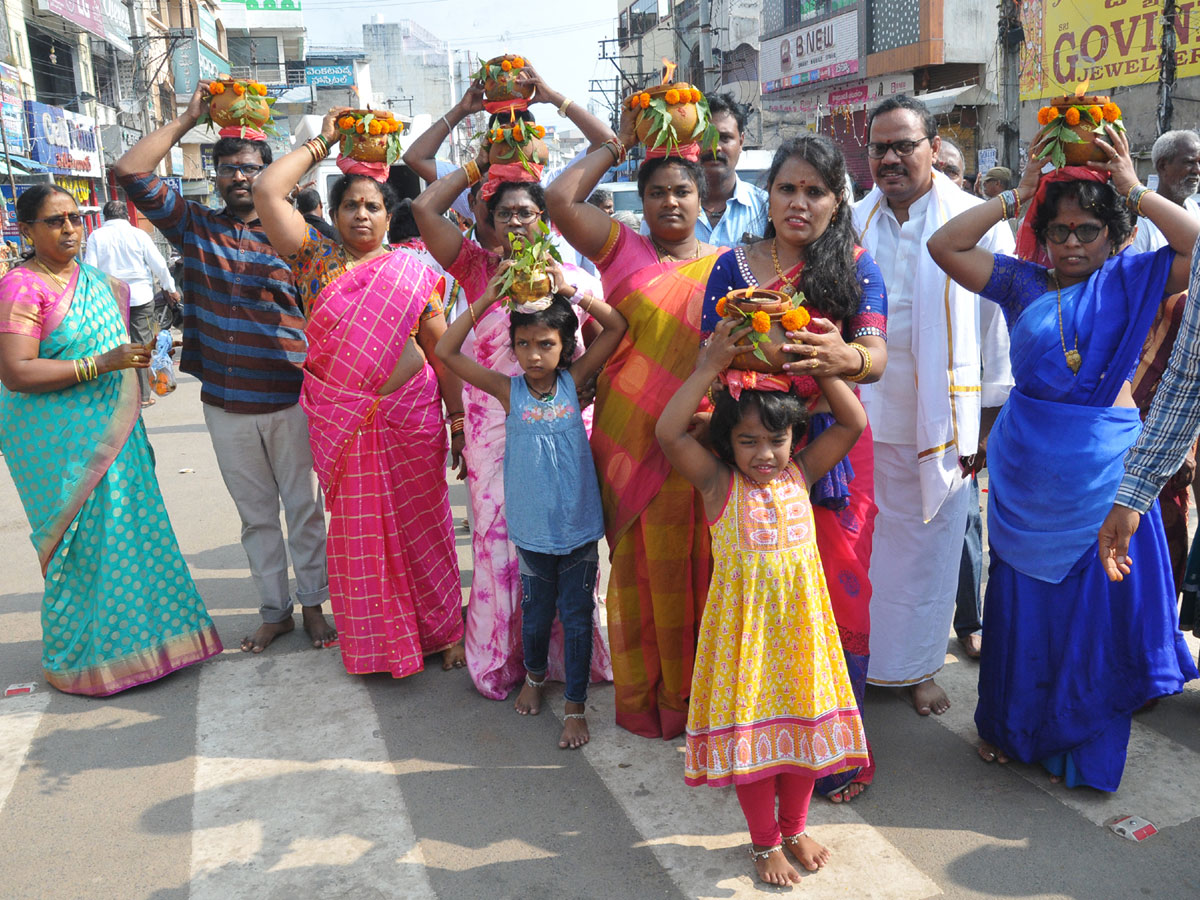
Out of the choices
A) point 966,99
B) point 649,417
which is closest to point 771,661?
point 649,417

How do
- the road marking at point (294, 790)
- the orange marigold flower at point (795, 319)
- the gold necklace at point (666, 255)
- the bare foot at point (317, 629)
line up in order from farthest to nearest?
1. the bare foot at point (317, 629)
2. the gold necklace at point (666, 255)
3. the road marking at point (294, 790)
4. the orange marigold flower at point (795, 319)

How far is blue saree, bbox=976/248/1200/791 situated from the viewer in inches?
113

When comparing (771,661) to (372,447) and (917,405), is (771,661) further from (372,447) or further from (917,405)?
(372,447)

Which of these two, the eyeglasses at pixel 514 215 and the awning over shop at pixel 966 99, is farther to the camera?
the awning over shop at pixel 966 99

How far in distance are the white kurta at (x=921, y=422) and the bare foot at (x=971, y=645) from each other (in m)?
0.47

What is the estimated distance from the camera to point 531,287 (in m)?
3.19

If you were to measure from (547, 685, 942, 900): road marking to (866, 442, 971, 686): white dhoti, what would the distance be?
0.79 m

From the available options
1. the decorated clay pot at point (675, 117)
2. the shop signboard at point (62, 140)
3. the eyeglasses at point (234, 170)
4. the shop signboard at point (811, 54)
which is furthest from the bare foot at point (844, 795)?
the shop signboard at point (811, 54)

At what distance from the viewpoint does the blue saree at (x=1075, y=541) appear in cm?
287

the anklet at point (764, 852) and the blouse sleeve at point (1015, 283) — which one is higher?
Result: the blouse sleeve at point (1015, 283)

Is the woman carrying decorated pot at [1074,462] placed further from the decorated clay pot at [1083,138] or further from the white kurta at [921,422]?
the white kurta at [921,422]

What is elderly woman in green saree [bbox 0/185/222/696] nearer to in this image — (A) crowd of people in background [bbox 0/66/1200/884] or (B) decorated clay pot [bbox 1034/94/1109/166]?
(A) crowd of people in background [bbox 0/66/1200/884]

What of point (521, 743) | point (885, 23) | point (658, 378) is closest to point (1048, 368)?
point (658, 378)

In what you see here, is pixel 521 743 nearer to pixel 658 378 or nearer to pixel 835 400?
pixel 658 378
